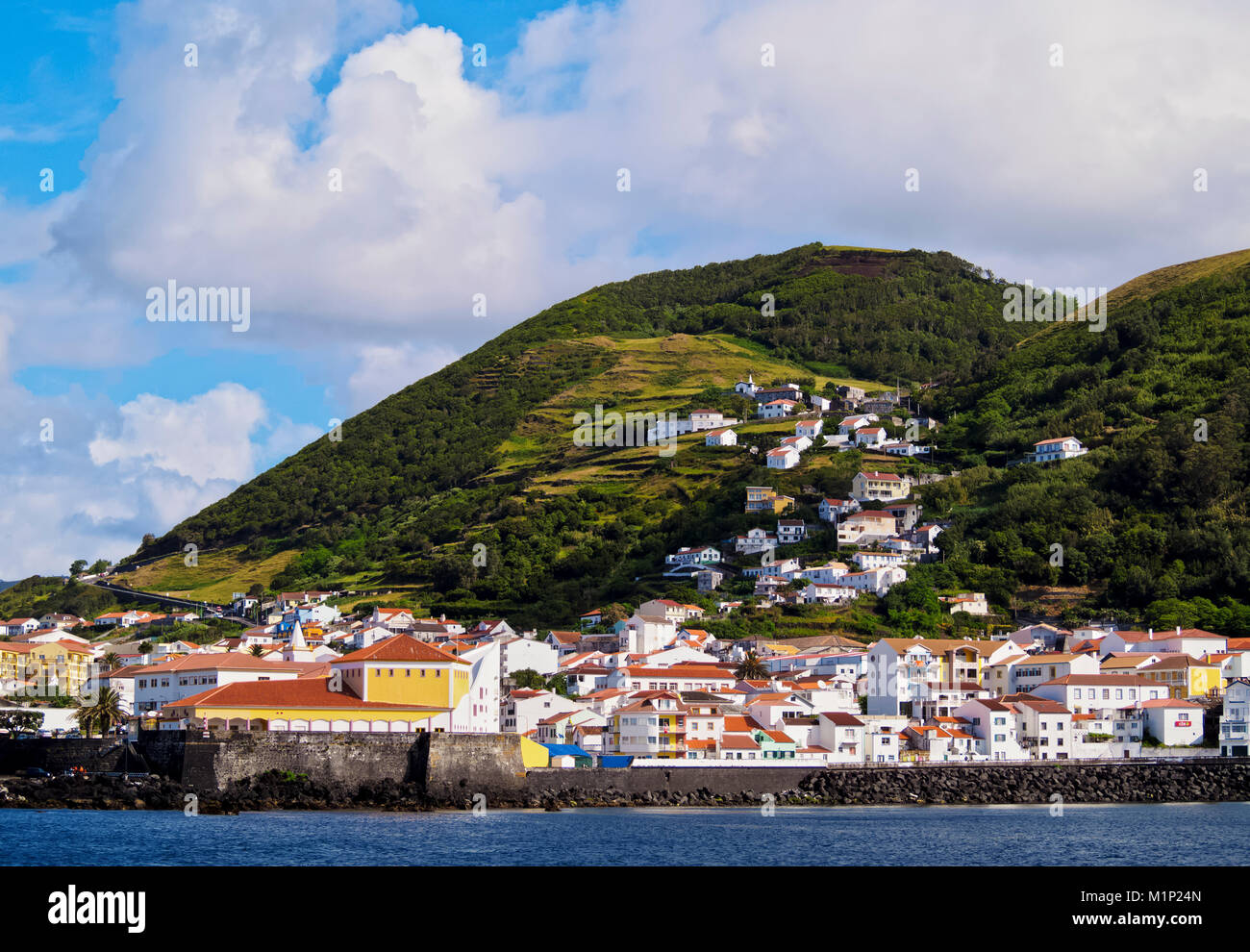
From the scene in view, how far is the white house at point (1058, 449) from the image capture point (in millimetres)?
118688

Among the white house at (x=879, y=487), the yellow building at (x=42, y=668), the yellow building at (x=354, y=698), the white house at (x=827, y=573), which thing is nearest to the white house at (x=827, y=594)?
the white house at (x=827, y=573)

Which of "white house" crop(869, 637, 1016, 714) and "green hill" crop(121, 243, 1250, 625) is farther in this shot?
"green hill" crop(121, 243, 1250, 625)

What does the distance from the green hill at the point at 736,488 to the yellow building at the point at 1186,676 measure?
14.9m

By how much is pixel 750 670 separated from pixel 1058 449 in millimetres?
51854

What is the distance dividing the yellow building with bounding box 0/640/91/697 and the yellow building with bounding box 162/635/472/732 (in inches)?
1602

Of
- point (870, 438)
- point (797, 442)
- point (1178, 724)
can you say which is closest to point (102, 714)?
point (1178, 724)

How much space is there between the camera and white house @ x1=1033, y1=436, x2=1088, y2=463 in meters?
119

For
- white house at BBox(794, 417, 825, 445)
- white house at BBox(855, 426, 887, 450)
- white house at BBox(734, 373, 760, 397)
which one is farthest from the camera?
white house at BBox(734, 373, 760, 397)

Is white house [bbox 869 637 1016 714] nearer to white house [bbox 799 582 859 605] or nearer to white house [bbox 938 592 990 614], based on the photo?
white house [bbox 938 592 990 614]

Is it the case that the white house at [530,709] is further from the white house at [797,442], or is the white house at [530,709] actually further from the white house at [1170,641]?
the white house at [797,442]

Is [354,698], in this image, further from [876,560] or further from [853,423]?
[853,423]

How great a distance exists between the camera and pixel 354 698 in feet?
178

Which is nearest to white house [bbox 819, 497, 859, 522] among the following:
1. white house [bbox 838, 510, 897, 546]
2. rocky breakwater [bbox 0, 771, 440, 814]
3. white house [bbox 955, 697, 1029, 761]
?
white house [bbox 838, 510, 897, 546]
